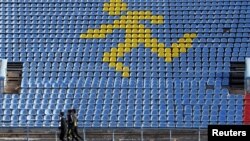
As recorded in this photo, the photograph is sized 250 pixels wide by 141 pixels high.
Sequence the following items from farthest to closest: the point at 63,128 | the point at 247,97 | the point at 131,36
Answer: the point at 131,36
the point at 247,97
the point at 63,128

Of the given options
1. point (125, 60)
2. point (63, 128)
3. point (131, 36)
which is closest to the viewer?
point (63, 128)

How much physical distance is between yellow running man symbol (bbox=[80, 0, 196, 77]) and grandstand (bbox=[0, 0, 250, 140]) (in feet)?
0.09

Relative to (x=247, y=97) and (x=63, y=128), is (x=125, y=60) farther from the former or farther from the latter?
(x=247, y=97)

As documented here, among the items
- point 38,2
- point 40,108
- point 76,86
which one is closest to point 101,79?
point 76,86

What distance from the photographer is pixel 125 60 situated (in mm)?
18141

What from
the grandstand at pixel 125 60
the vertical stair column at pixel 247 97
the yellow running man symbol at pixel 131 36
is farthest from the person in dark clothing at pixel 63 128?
the vertical stair column at pixel 247 97

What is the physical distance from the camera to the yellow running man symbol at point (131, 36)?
18219 mm

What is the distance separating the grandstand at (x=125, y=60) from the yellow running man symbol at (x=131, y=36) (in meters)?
0.03

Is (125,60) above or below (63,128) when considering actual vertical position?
above

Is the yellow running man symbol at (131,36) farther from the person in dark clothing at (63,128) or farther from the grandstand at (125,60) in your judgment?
the person in dark clothing at (63,128)

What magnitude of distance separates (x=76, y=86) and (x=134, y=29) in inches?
105

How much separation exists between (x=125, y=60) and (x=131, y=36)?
36.3 inches

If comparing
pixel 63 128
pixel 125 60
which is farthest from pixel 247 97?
pixel 63 128

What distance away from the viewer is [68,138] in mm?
15719
